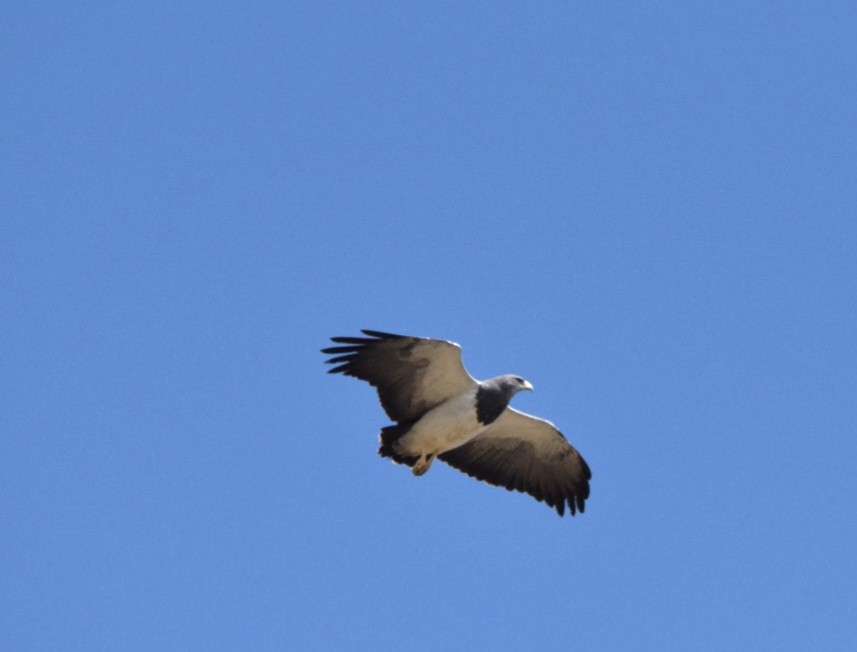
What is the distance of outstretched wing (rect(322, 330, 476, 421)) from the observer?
18.8 m

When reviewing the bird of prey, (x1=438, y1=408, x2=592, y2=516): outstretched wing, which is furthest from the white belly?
(x1=438, y1=408, x2=592, y2=516): outstretched wing

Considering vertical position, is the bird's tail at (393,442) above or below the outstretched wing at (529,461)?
below

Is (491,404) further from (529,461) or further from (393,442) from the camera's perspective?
(529,461)

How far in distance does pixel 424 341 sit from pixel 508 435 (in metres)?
2.92

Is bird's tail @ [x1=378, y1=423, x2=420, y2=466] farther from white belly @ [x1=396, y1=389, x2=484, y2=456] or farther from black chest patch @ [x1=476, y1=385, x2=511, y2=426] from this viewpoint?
black chest patch @ [x1=476, y1=385, x2=511, y2=426]

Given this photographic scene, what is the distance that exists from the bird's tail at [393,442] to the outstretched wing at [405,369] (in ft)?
0.76

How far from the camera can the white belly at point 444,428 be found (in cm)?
1903

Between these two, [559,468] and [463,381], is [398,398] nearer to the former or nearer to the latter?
[463,381]

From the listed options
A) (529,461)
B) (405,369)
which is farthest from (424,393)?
(529,461)

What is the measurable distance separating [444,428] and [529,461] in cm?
261

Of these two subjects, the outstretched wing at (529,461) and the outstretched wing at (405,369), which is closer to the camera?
the outstretched wing at (405,369)

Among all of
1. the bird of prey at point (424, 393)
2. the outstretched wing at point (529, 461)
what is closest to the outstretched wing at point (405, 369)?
the bird of prey at point (424, 393)

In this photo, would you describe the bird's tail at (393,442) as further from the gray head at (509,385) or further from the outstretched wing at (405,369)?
the gray head at (509,385)

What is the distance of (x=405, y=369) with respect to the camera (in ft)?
62.8
